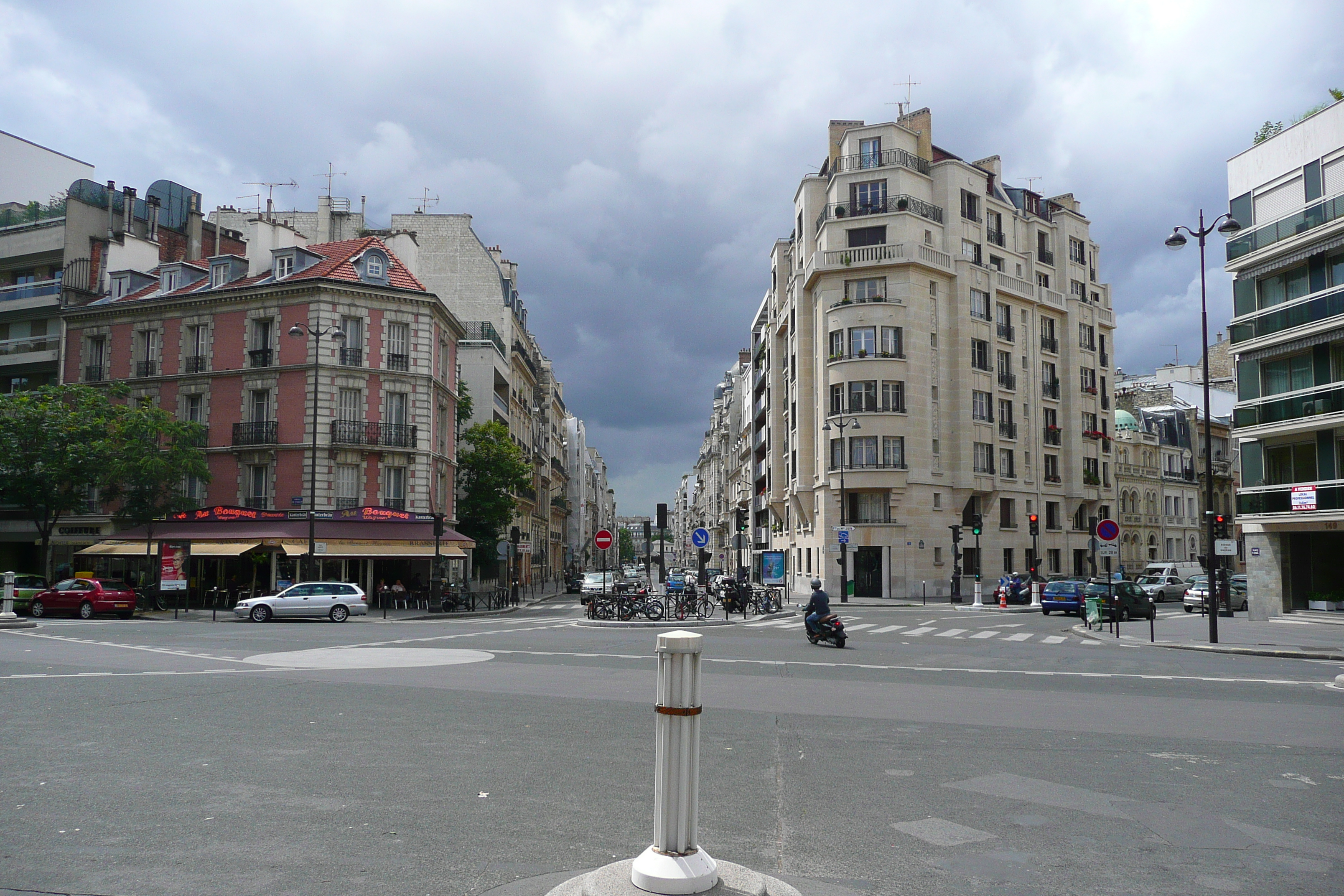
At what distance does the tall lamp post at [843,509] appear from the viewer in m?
44.0

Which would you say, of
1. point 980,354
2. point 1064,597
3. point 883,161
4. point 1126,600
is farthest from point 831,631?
point 883,161

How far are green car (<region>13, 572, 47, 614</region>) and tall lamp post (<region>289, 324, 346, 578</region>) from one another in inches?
339

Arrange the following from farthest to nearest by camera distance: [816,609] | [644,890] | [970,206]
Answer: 1. [970,206]
2. [816,609]
3. [644,890]

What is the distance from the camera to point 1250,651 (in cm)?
1997

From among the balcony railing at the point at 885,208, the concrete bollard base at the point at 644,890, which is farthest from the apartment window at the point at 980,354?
the concrete bollard base at the point at 644,890

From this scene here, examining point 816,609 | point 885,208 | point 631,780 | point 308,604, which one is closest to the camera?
point 631,780

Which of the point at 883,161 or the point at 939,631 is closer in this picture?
the point at 939,631

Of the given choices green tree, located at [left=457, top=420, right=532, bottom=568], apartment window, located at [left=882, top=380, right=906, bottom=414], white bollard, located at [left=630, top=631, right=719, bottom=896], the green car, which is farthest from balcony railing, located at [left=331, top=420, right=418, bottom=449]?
white bollard, located at [left=630, top=631, right=719, bottom=896]

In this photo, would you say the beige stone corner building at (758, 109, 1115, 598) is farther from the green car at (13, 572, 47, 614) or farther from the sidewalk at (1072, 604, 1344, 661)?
the green car at (13, 572, 47, 614)

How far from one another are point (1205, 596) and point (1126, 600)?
8867 millimetres

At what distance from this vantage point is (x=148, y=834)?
5.53 m

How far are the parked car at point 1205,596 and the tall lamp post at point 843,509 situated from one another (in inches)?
578

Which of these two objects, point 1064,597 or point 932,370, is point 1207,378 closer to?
point 1064,597

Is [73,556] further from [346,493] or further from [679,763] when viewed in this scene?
[679,763]
